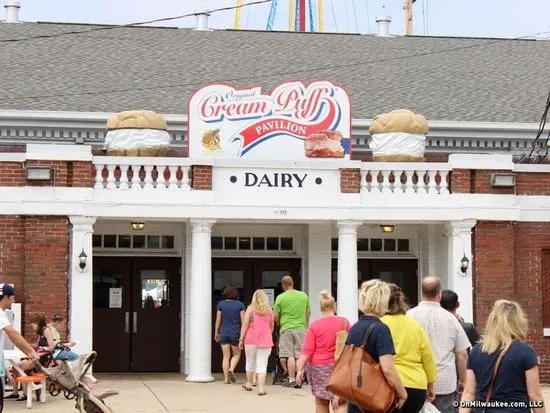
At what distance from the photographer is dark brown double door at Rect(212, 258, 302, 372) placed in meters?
22.0

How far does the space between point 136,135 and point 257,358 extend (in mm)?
4379

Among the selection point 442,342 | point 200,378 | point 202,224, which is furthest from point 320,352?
point 202,224

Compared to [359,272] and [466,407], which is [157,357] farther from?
[466,407]

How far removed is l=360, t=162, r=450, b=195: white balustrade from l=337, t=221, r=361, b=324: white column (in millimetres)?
709

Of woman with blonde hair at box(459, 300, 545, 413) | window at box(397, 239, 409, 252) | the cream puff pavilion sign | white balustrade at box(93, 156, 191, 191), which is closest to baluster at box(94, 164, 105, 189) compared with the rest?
white balustrade at box(93, 156, 191, 191)

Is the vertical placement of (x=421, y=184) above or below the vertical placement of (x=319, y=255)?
above

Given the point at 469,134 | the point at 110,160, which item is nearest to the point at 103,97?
the point at 110,160

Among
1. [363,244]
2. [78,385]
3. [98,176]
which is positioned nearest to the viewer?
[78,385]

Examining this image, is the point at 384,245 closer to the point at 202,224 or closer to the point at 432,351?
the point at 202,224

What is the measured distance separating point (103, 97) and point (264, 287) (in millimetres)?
5022

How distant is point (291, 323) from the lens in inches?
720

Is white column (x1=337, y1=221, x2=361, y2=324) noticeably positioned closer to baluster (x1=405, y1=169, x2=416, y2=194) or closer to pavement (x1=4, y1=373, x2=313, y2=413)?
baluster (x1=405, y1=169, x2=416, y2=194)

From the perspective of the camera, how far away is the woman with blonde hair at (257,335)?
17781 millimetres

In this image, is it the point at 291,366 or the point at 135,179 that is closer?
the point at 291,366
